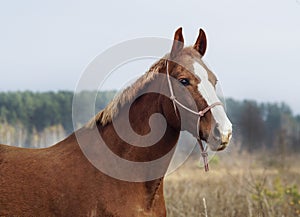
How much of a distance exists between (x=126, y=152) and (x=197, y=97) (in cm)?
86

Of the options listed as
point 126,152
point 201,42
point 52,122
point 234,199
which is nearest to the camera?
point 126,152

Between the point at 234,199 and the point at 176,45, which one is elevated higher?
the point at 176,45

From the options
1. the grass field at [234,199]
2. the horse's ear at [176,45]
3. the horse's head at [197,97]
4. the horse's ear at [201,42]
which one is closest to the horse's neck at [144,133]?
the horse's head at [197,97]

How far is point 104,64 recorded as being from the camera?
5.30 meters

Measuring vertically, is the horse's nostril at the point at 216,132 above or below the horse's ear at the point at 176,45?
below

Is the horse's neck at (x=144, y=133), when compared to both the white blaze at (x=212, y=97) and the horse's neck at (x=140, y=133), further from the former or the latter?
the white blaze at (x=212, y=97)

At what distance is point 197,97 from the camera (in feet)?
15.0

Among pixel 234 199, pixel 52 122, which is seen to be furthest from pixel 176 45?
pixel 52 122

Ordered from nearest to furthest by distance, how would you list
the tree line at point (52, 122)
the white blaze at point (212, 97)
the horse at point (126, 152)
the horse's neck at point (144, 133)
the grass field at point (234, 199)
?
the white blaze at point (212, 97), the horse at point (126, 152), the horse's neck at point (144, 133), the grass field at point (234, 199), the tree line at point (52, 122)

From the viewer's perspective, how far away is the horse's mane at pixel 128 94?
16.0 feet

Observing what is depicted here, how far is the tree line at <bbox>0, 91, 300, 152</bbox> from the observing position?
67.7 ft

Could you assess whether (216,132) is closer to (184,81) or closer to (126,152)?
(184,81)

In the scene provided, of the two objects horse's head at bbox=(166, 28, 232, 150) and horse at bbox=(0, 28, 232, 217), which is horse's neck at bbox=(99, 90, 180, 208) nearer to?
horse at bbox=(0, 28, 232, 217)

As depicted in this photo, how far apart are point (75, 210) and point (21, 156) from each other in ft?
2.93
